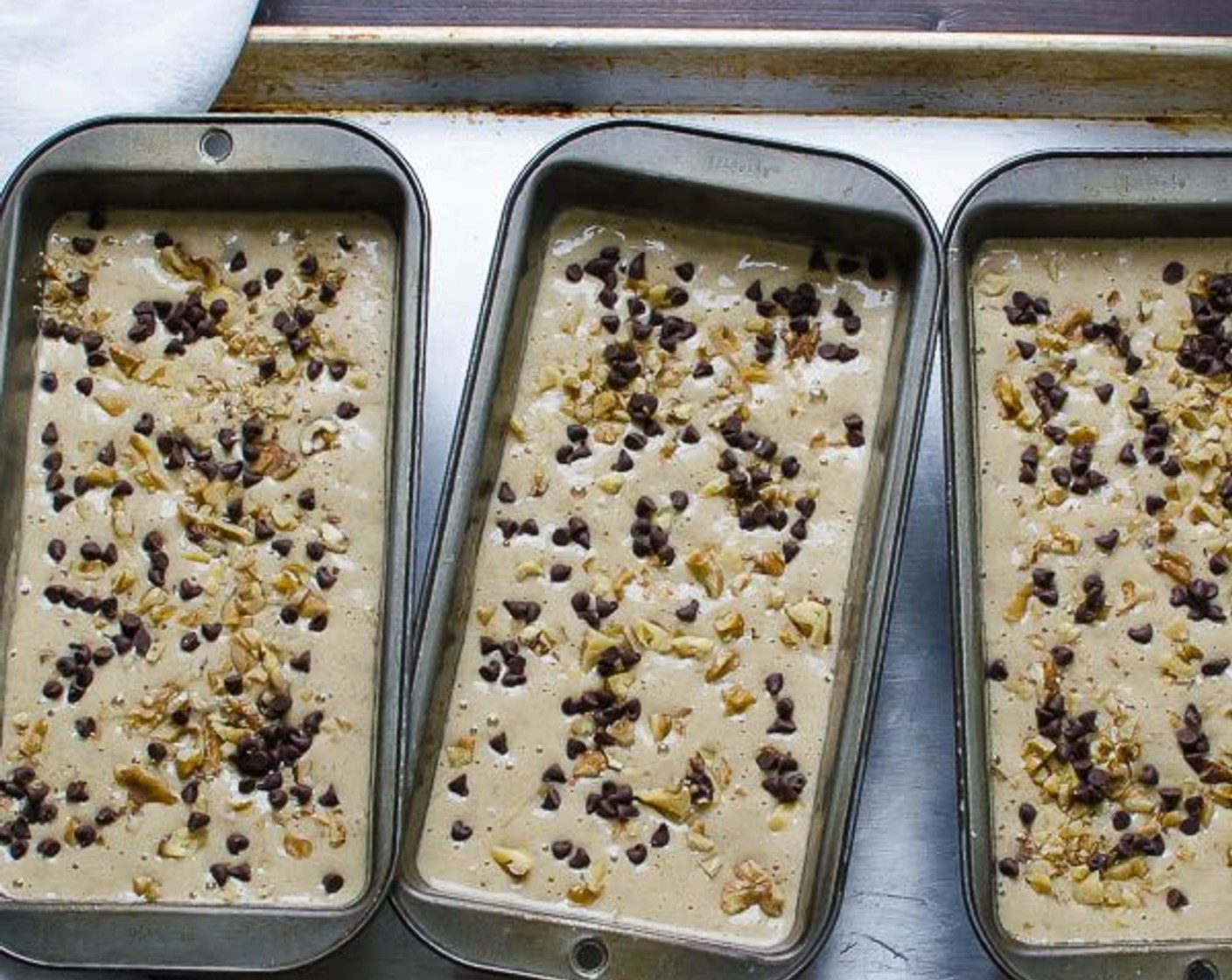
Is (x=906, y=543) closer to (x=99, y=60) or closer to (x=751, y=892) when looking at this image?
(x=751, y=892)

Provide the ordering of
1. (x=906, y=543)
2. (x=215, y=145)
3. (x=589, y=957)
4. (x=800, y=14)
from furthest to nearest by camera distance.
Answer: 1. (x=800, y=14)
2. (x=906, y=543)
3. (x=215, y=145)
4. (x=589, y=957)

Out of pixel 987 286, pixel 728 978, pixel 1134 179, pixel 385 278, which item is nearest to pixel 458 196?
pixel 385 278

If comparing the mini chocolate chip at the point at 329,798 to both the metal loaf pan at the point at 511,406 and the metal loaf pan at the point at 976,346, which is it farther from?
the metal loaf pan at the point at 976,346

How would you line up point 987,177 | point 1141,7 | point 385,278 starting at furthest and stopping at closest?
point 1141,7
point 385,278
point 987,177

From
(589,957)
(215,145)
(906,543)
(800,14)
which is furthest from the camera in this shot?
(800,14)

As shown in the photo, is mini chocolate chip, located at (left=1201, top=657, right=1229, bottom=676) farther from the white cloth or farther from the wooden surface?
the white cloth

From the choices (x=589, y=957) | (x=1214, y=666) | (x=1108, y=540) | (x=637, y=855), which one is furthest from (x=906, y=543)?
(x=589, y=957)

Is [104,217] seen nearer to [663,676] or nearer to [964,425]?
[663,676]
